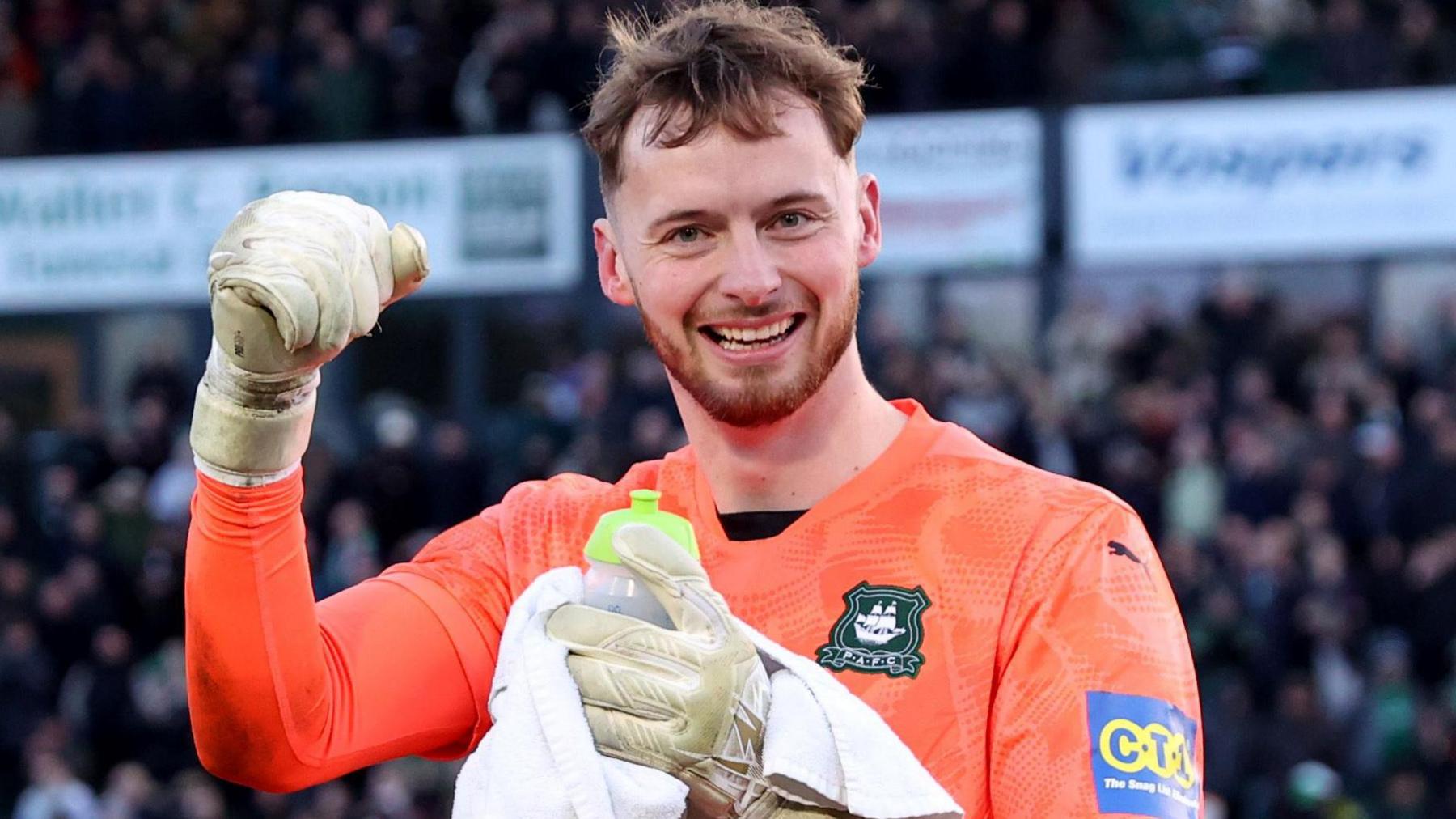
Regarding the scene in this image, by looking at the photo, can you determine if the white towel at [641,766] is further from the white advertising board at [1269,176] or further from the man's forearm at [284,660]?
the white advertising board at [1269,176]

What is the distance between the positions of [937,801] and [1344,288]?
45.7ft

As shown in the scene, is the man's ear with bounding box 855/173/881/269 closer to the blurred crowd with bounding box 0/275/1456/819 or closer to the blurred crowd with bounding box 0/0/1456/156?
the blurred crowd with bounding box 0/275/1456/819

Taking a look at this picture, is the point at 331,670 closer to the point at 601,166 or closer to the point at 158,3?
the point at 601,166

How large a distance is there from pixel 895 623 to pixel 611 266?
26.8 inches

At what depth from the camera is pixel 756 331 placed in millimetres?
2994

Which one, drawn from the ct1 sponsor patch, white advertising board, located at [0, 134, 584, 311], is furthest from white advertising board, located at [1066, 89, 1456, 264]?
the ct1 sponsor patch

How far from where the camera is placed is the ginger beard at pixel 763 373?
3.03 m

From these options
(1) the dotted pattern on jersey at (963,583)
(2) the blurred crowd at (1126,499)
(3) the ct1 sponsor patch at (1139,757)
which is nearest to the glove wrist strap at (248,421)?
(1) the dotted pattern on jersey at (963,583)

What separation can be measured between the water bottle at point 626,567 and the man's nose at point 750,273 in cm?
35

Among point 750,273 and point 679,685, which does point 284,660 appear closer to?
point 679,685

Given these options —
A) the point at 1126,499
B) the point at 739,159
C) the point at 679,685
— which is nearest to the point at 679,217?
the point at 739,159

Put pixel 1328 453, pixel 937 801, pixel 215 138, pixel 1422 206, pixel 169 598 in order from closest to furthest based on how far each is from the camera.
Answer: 1. pixel 937 801
2. pixel 1328 453
3. pixel 169 598
4. pixel 1422 206
5. pixel 215 138

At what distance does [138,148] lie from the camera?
57.4 feet

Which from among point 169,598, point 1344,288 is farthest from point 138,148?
point 1344,288
